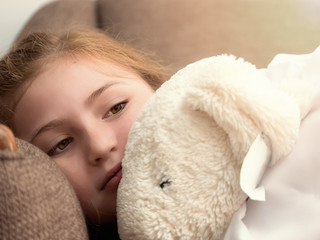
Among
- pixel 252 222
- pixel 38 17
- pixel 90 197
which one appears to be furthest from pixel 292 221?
pixel 38 17

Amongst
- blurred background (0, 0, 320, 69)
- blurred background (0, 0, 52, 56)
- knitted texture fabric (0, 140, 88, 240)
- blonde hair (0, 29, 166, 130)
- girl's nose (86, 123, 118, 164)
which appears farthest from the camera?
blurred background (0, 0, 52, 56)

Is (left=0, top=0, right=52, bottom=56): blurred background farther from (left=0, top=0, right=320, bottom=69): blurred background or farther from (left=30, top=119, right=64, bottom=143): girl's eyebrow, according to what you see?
(left=30, top=119, right=64, bottom=143): girl's eyebrow

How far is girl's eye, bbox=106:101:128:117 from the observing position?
2.56 feet

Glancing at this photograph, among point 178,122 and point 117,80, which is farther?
point 117,80

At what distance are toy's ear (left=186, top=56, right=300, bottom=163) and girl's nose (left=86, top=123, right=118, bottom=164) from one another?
0.24m

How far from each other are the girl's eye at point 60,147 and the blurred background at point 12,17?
913 mm

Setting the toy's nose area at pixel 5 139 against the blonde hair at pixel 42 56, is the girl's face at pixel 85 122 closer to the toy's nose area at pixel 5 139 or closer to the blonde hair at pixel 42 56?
the blonde hair at pixel 42 56

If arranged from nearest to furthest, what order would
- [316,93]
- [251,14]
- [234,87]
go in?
[234,87]
[316,93]
[251,14]

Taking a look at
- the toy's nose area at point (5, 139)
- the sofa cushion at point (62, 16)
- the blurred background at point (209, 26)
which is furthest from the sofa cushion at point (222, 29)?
the toy's nose area at point (5, 139)

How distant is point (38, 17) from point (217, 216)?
1.21 m

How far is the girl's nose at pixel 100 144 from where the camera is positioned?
68cm

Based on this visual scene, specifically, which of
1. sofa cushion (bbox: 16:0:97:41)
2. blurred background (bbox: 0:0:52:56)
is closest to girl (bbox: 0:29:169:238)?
sofa cushion (bbox: 16:0:97:41)

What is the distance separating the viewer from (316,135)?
0.55 metres

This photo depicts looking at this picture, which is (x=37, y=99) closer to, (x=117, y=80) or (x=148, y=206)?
(x=117, y=80)
